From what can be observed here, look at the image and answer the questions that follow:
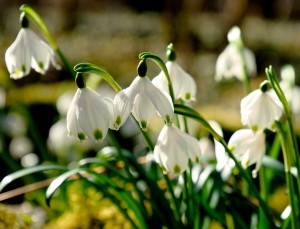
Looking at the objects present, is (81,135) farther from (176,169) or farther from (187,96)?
(187,96)

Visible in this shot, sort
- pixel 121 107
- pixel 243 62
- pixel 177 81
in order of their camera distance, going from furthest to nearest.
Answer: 1. pixel 243 62
2. pixel 177 81
3. pixel 121 107

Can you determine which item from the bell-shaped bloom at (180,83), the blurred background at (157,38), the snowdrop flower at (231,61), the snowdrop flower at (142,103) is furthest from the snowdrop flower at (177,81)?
the blurred background at (157,38)

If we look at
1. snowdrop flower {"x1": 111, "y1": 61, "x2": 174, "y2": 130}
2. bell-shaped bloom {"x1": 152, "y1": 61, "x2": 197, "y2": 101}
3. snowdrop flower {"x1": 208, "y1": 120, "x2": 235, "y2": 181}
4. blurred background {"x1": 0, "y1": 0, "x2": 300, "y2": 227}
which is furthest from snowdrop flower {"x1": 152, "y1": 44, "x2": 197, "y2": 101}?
blurred background {"x1": 0, "y1": 0, "x2": 300, "y2": 227}

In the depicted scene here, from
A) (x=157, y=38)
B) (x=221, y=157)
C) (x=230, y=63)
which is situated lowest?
(x=157, y=38)

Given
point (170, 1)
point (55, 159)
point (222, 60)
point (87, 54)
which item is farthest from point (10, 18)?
point (222, 60)

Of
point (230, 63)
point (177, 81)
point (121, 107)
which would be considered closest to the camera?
point (121, 107)

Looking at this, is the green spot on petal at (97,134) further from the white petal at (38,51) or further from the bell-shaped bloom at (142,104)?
the white petal at (38,51)

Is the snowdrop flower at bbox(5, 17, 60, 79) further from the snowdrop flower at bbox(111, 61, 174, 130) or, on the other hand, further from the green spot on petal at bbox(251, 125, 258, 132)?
the green spot on petal at bbox(251, 125, 258, 132)

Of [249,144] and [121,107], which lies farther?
[249,144]

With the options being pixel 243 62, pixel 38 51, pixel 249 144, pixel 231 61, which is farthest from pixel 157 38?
pixel 249 144
